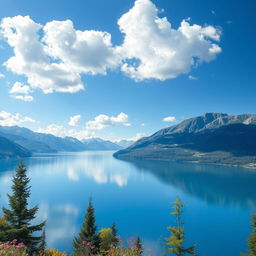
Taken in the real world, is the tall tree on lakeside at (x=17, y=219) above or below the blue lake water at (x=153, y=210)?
above

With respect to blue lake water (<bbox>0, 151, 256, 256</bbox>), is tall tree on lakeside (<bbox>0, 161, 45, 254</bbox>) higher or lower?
higher

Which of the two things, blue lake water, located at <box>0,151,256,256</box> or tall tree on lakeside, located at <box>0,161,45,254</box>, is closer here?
tall tree on lakeside, located at <box>0,161,45,254</box>

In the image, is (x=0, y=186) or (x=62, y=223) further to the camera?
(x=0, y=186)

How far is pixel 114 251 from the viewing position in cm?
688

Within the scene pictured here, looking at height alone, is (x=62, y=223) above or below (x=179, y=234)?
below

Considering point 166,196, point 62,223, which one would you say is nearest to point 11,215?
point 62,223

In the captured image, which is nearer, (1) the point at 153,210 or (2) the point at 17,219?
(2) the point at 17,219

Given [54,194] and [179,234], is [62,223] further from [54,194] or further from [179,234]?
[179,234]

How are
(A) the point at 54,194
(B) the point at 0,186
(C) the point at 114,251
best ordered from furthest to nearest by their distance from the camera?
(B) the point at 0,186 < (A) the point at 54,194 < (C) the point at 114,251

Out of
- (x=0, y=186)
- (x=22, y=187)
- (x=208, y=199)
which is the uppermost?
(x=22, y=187)

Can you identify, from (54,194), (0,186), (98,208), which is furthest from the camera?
(0,186)

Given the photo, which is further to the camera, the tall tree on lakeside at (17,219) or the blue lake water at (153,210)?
the blue lake water at (153,210)

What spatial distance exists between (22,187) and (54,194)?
79.3 m

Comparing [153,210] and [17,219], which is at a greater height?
[17,219]
